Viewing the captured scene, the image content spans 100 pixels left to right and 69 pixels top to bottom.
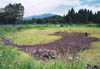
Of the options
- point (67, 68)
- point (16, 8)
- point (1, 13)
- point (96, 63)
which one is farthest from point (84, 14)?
point (67, 68)

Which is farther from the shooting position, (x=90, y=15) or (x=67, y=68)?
(x=90, y=15)

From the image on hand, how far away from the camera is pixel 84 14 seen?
5203 cm

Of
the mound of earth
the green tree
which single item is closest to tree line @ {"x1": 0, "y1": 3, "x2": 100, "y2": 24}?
the green tree

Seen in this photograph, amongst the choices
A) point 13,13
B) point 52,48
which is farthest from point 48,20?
point 52,48

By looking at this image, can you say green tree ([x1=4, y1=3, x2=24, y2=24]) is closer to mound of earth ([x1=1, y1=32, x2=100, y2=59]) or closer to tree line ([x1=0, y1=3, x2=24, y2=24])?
tree line ([x1=0, y1=3, x2=24, y2=24])

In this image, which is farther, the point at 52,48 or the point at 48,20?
the point at 48,20

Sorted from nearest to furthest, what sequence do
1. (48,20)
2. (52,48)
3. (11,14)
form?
(52,48), (11,14), (48,20)

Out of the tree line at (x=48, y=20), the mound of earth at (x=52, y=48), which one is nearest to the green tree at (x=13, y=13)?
the tree line at (x=48, y=20)

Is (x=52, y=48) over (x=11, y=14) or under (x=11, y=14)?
under

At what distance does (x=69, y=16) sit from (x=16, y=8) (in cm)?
1892

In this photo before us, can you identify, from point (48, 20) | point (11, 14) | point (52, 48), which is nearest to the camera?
point (52, 48)

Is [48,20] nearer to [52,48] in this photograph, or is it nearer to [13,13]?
[13,13]

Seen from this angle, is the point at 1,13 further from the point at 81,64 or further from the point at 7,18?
the point at 81,64

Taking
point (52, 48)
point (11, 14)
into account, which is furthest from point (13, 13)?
point (52, 48)
